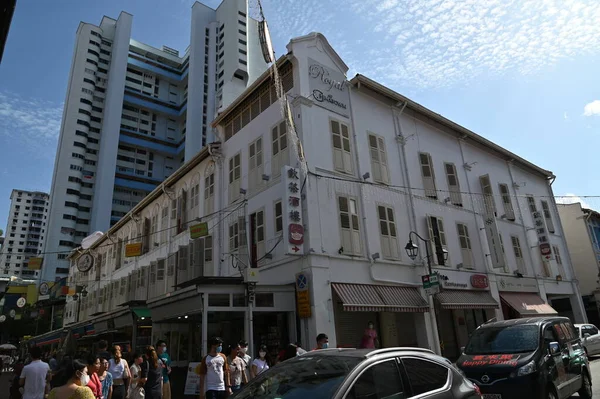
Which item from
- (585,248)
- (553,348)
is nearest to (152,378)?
(553,348)

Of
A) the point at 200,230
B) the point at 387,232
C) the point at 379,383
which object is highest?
the point at 200,230

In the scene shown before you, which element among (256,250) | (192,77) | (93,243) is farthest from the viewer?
(192,77)

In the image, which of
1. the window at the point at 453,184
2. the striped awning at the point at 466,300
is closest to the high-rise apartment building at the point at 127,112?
the window at the point at 453,184

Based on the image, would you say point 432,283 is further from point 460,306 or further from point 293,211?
point 293,211

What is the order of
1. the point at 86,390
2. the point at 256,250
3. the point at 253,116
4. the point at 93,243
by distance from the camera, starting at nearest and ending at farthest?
the point at 86,390 → the point at 256,250 → the point at 253,116 → the point at 93,243

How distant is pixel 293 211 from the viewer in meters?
13.7

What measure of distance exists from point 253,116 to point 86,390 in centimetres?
1500

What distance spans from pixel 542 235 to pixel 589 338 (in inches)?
403

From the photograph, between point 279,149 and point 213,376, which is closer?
point 213,376

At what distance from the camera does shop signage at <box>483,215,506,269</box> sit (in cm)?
1998

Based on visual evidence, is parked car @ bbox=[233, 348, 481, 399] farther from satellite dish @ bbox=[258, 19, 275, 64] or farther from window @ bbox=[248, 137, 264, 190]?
window @ bbox=[248, 137, 264, 190]

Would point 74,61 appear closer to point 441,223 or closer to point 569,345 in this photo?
point 441,223

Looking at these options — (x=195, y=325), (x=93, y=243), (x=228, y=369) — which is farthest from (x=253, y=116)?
(x=93, y=243)

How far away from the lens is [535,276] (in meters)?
23.3
